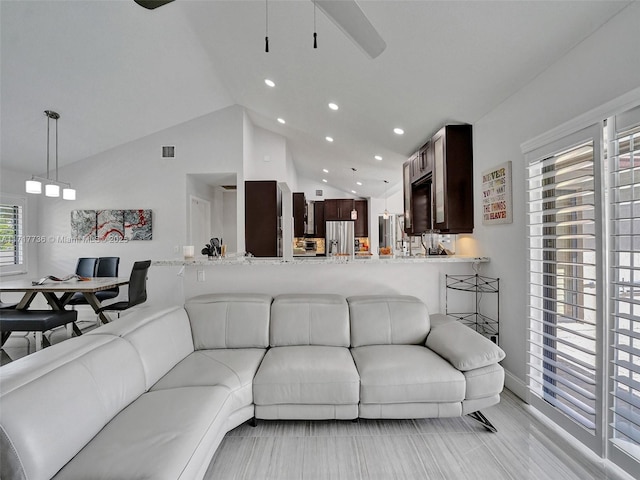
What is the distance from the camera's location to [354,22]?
1491mm

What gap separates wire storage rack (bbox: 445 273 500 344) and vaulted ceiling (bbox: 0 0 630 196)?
5.43 ft

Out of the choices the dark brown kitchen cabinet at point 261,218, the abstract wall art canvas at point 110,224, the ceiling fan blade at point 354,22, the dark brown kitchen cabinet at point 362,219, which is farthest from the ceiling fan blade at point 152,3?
the dark brown kitchen cabinet at point 362,219

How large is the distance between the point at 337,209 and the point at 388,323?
253 inches

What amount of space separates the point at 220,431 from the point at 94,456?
2.08 feet

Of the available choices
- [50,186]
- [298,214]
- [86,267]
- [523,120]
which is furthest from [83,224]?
[523,120]

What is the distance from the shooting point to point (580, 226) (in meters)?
1.90

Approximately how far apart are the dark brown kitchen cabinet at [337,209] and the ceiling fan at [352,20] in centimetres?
706

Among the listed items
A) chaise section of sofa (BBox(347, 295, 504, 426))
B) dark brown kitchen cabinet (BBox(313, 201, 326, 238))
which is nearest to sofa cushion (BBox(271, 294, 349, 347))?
chaise section of sofa (BBox(347, 295, 504, 426))

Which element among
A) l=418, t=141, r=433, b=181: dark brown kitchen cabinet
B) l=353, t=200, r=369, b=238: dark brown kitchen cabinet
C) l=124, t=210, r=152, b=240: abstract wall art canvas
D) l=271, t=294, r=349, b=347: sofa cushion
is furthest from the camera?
l=353, t=200, r=369, b=238: dark brown kitchen cabinet

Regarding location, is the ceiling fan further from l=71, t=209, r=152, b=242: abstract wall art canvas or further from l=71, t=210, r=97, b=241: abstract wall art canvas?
l=71, t=210, r=97, b=241: abstract wall art canvas

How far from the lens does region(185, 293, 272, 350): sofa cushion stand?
2.51 m

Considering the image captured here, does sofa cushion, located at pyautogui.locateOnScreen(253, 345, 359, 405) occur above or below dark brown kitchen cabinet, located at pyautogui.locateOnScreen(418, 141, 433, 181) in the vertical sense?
below

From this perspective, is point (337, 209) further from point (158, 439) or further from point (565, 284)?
point (158, 439)

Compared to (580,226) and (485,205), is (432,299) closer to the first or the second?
(485,205)
